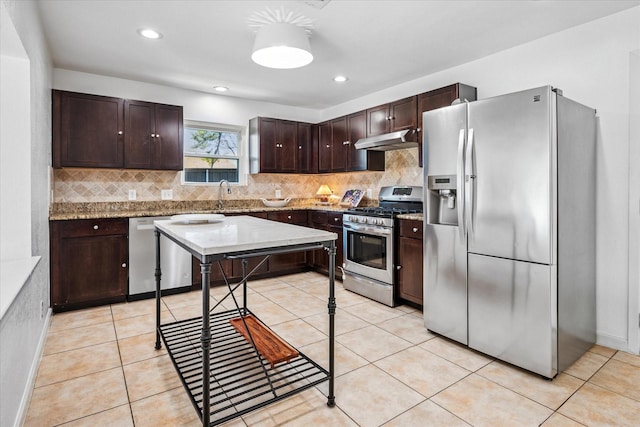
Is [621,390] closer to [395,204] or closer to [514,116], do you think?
[514,116]

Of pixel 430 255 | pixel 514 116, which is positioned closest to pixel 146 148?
pixel 430 255

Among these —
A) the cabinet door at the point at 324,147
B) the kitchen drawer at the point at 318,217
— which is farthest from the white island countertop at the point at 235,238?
the cabinet door at the point at 324,147

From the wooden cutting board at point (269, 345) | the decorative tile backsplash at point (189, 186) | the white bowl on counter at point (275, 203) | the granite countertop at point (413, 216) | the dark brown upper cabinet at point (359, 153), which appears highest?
the dark brown upper cabinet at point (359, 153)

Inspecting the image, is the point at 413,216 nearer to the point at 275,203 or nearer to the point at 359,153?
the point at 359,153

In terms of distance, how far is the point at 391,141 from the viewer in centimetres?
395

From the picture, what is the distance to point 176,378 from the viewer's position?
2.22 meters

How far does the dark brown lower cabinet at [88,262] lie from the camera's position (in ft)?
11.0

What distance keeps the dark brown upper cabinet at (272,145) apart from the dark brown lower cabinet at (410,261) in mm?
2292

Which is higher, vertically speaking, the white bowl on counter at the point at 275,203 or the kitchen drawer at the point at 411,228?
the white bowl on counter at the point at 275,203

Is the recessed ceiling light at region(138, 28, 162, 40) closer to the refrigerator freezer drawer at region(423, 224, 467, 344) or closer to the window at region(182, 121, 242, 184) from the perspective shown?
the window at region(182, 121, 242, 184)

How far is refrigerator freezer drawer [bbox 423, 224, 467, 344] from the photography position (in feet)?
8.59

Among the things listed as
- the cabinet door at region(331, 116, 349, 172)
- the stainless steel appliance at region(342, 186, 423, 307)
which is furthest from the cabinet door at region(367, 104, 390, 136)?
the stainless steel appliance at region(342, 186, 423, 307)

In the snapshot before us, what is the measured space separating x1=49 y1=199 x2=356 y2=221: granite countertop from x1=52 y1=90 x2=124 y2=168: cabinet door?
20.1 inches

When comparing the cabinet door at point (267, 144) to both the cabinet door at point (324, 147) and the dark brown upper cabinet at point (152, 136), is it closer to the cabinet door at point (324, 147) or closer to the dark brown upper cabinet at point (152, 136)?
the cabinet door at point (324, 147)
